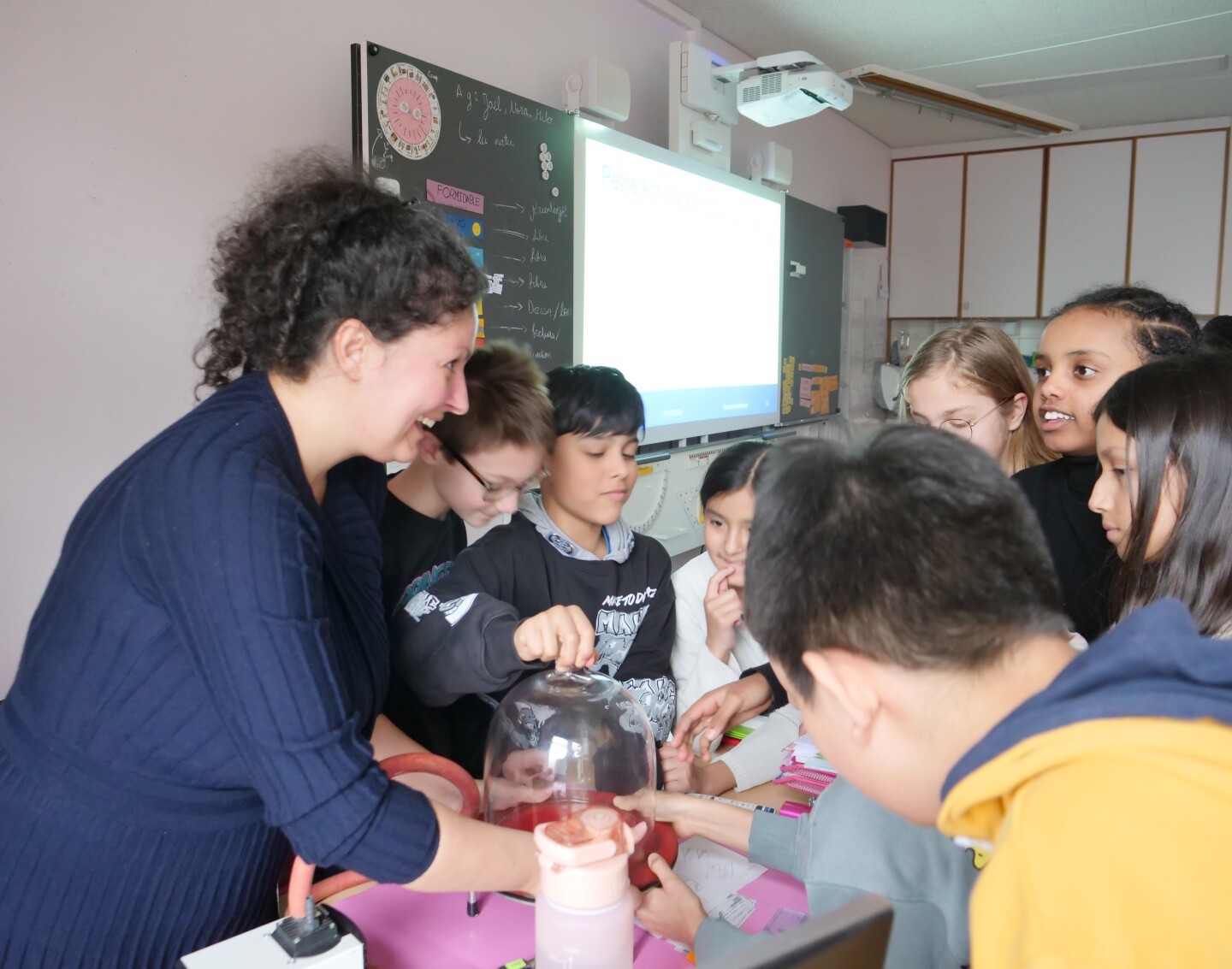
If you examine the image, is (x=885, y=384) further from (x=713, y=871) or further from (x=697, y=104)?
(x=713, y=871)

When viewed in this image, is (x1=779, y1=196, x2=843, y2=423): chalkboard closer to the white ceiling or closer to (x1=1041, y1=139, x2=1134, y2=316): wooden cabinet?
the white ceiling

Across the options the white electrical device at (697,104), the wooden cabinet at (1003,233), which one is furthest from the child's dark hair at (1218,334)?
the wooden cabinet at (1003,233)

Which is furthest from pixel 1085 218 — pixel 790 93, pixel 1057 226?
pixel 790 93

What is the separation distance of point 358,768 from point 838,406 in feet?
18.2

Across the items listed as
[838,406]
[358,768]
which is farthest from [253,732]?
[838,406]

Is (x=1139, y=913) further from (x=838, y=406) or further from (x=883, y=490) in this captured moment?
(x=838, y=406)

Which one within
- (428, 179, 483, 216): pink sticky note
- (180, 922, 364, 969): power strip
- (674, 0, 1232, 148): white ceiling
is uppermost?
(674, 0, 1232, 148): white ceiling

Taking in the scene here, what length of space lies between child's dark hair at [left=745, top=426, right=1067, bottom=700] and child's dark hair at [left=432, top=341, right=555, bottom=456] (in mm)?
878

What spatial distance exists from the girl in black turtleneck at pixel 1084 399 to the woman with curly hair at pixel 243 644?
1.29m

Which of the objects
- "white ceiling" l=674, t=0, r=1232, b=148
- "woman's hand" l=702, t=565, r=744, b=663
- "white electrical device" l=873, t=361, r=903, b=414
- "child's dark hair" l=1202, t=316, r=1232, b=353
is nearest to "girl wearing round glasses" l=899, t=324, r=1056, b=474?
"child's dark hair" l=1202, t=316, r=1232, b=353

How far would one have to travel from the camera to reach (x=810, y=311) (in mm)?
5215

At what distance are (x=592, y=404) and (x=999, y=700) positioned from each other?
3.75ft

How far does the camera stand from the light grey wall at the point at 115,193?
1.95 meters

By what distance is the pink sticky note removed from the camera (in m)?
2.69
